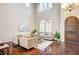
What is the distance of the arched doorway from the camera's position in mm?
1898

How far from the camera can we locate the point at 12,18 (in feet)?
6.16

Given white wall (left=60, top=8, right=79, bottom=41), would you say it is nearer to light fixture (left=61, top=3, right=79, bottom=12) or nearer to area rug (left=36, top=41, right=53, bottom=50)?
light fixture (left=61, top=3, right=79, bottom=12)

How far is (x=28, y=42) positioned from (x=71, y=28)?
827 millimetres

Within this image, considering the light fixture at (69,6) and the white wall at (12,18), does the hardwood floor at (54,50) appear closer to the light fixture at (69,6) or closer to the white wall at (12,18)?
the white wall at (12,18)

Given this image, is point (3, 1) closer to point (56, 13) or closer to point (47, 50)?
point (56, 13)

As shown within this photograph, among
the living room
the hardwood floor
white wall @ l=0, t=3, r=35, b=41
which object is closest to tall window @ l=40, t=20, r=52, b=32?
the living room

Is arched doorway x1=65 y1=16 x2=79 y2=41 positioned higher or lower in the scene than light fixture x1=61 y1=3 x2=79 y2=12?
lower

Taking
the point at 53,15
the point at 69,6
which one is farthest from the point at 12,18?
the point at 69,6

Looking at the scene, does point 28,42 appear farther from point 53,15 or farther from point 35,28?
point 53,15

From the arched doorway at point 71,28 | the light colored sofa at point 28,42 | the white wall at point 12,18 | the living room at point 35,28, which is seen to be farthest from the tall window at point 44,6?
the light colored sofa at point 28,42

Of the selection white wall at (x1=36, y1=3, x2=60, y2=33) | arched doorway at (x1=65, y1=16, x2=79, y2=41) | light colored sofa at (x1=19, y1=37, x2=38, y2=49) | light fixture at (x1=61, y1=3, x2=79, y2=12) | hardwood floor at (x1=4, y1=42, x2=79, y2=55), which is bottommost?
hardwood floor at (x1=4, y1=42, x2=79, y2=55)

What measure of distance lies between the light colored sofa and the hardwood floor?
76 mm

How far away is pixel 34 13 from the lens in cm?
192
